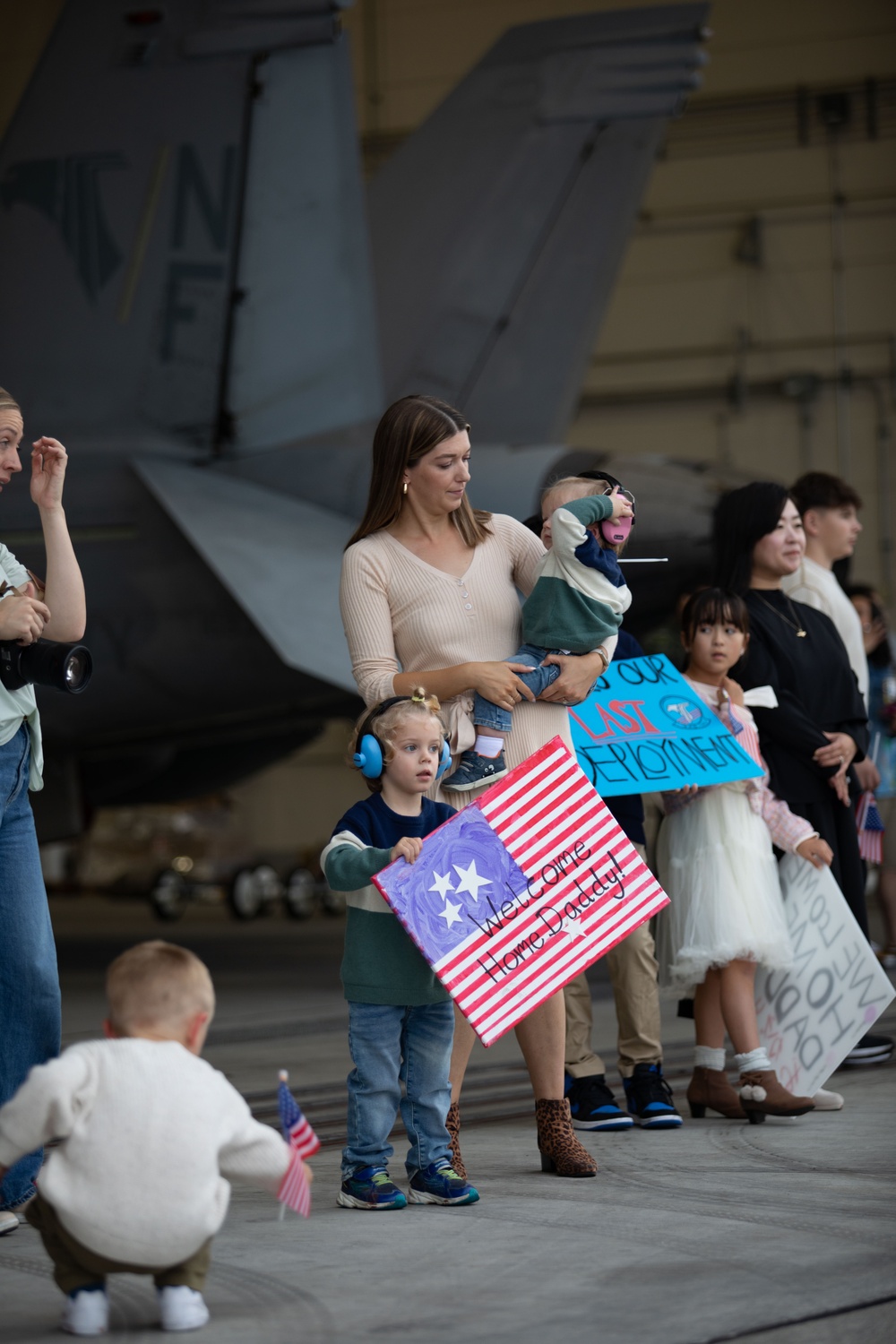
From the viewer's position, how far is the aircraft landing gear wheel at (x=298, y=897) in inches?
603

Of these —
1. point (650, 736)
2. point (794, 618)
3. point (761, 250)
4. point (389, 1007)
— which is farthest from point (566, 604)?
point (761, 250)

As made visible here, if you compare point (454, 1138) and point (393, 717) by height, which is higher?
point (393, 717)

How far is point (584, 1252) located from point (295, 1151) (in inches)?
27.1

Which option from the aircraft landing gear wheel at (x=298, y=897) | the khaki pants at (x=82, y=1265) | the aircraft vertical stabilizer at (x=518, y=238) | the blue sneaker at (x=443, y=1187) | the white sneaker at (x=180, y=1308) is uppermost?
the aircraft vertical stabilizer at (x=518, y=238)

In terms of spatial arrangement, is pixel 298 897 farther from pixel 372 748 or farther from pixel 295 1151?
pixel 295 1151

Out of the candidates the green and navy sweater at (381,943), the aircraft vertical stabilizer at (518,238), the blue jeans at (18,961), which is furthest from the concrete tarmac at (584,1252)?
the aircraft vertical stabilizer at (518,238)

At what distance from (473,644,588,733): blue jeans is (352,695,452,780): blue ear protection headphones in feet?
0.81

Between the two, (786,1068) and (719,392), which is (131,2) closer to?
(786,1068)

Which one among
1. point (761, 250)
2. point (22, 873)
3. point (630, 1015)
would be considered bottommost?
point (630, 1015)

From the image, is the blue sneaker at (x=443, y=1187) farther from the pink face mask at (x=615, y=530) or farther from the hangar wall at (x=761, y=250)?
the hangar wall at (x=761, y=250)

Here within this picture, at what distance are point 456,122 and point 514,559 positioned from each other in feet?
29.4

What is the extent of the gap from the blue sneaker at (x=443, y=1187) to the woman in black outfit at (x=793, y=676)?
1843 millimetres

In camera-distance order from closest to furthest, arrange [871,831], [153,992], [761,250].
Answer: [153,992], [871,831], [761,250]

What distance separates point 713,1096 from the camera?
167 inches
